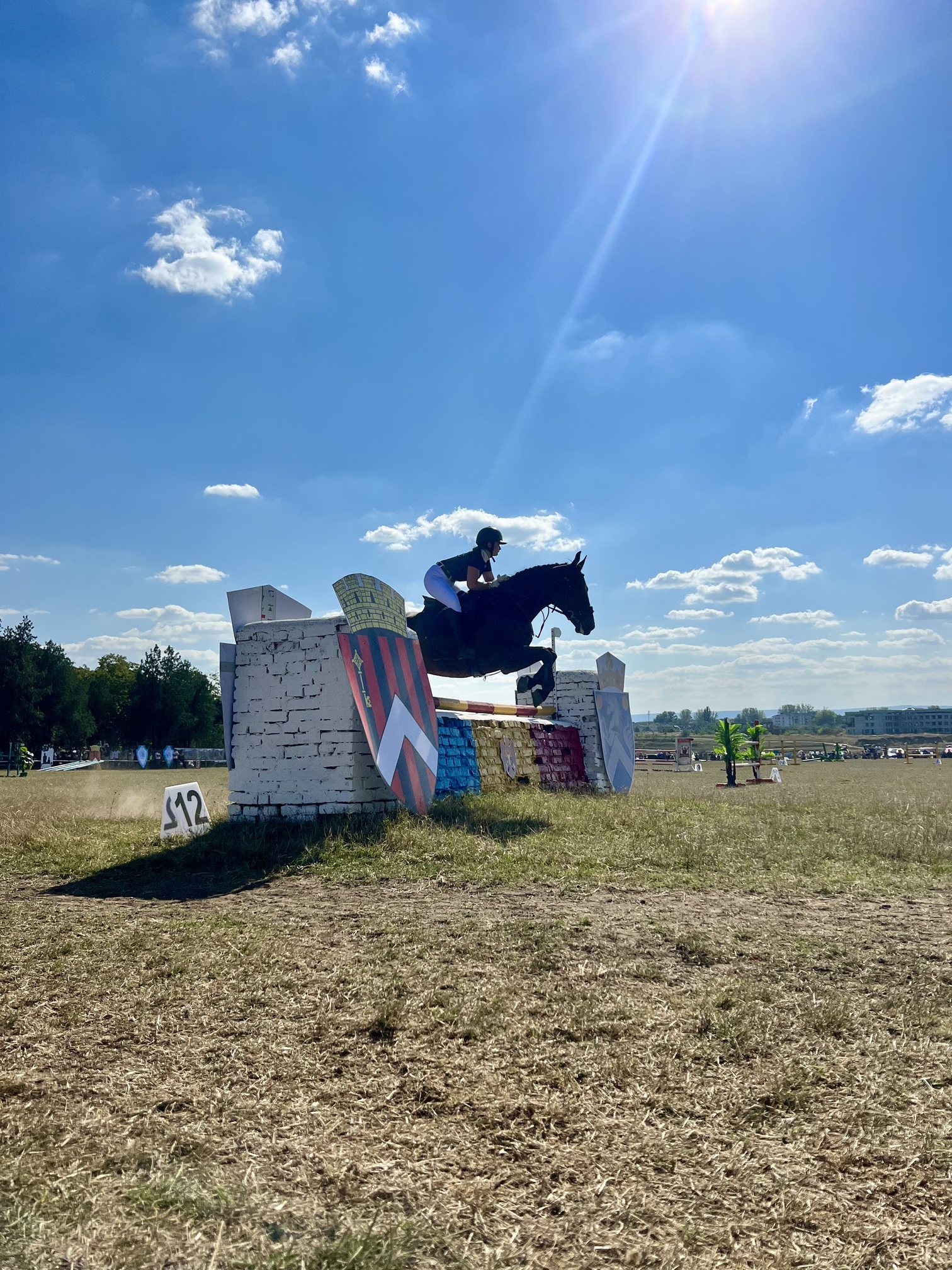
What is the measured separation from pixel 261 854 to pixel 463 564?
5.82 m

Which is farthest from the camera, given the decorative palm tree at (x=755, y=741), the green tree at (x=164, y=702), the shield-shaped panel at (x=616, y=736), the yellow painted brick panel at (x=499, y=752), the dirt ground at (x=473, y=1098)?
the green tree at (x=164, y=702)

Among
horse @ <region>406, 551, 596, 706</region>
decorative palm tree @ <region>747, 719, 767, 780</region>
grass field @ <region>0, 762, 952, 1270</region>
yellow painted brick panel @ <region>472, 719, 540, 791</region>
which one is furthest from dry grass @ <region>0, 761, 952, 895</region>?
decorative palm tree @ <region>747, 719, 767, 780</region>

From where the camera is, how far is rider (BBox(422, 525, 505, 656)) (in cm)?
1145

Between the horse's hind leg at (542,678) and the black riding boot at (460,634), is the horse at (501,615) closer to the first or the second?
the black riding boot at (460,634)

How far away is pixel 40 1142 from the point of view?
2.29 metres

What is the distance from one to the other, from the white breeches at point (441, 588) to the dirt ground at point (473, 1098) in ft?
23.2

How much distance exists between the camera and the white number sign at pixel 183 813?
8.19 metres

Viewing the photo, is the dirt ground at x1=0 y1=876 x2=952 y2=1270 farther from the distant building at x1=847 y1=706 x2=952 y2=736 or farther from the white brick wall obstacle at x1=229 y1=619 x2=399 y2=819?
the distant building at x1=847 y1=706 x2=952 y2=736

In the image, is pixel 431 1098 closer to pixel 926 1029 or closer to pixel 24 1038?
pixel 24 1038

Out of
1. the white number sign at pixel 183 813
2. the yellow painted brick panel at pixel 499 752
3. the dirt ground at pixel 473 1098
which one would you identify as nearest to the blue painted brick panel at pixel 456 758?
the yellow painted brick panel at pixel 499 752

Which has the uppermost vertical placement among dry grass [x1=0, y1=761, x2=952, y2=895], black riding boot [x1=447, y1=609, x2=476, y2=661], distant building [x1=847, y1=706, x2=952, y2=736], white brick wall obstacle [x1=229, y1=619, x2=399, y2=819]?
black riding boot [x1=447, y1=609, x2=476, y2=661]

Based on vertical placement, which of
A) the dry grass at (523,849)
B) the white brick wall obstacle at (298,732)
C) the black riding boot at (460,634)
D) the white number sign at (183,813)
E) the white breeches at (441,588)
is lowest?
the dry grass at (523,849)

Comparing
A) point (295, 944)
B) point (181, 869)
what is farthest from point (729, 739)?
point (295, 944)

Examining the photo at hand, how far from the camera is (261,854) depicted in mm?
7148
